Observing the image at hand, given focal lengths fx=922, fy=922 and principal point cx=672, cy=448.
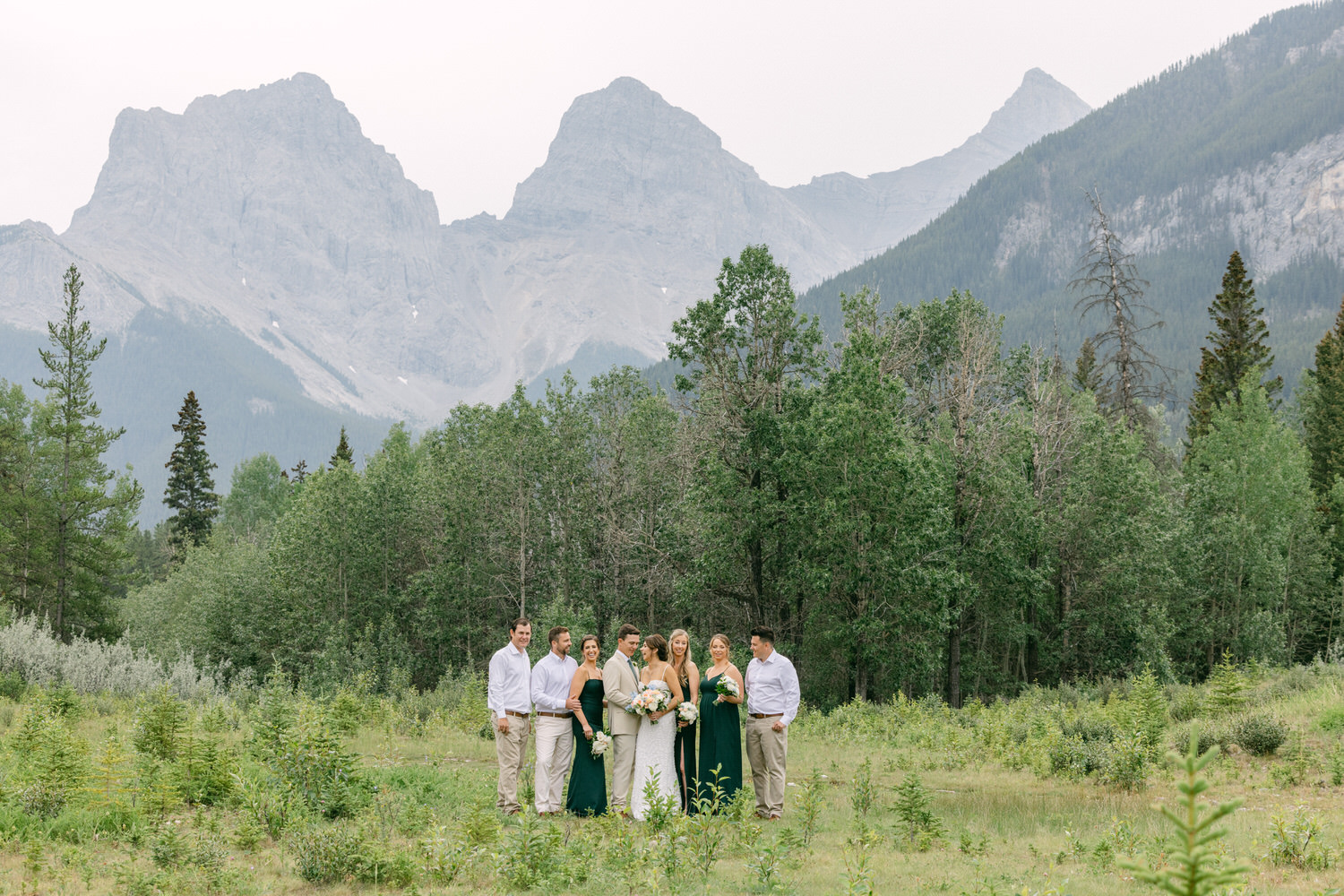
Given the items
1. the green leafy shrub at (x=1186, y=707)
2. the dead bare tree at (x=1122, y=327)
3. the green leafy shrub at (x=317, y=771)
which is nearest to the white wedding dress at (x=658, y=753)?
the green leafy shrub at (x=317, y=771)

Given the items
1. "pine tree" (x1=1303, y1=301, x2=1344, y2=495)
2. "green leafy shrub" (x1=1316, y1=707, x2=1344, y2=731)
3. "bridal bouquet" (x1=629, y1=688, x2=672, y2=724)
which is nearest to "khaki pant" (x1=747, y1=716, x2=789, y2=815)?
"bridal bouquet" (x1=629, y1=688, x2=672, y2=724)

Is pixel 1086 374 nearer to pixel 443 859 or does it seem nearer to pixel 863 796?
pixel 863 796

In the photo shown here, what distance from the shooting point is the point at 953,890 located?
752 centimetres

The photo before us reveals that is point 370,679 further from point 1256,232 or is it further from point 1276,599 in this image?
point 1256,232

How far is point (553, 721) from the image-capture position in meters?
10.8

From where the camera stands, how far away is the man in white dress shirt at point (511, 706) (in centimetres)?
1089

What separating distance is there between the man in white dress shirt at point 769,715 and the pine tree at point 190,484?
59.6 meters

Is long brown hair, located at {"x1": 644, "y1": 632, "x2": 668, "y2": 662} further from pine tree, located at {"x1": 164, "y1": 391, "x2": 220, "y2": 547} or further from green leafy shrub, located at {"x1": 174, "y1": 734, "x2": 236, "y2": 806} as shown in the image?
pine tree, located at {"x1": 164, "y1": 391, "x2": 220, "y2": 547}

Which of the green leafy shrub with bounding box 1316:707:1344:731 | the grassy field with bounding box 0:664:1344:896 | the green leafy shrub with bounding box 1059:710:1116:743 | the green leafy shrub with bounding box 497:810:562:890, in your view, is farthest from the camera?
the green leafy shrub with bounding box 1059:710:1116:743

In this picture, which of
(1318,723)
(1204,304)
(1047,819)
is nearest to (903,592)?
(1318,723)

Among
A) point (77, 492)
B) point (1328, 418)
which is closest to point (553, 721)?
point (77, 492)

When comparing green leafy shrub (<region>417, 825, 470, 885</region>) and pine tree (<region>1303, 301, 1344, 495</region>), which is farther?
pine tree (<region>1303, 301, 1344, 495</region>)

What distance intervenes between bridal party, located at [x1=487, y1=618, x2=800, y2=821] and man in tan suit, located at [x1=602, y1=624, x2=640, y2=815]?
0.01 m

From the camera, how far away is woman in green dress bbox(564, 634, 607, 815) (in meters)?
10.5
